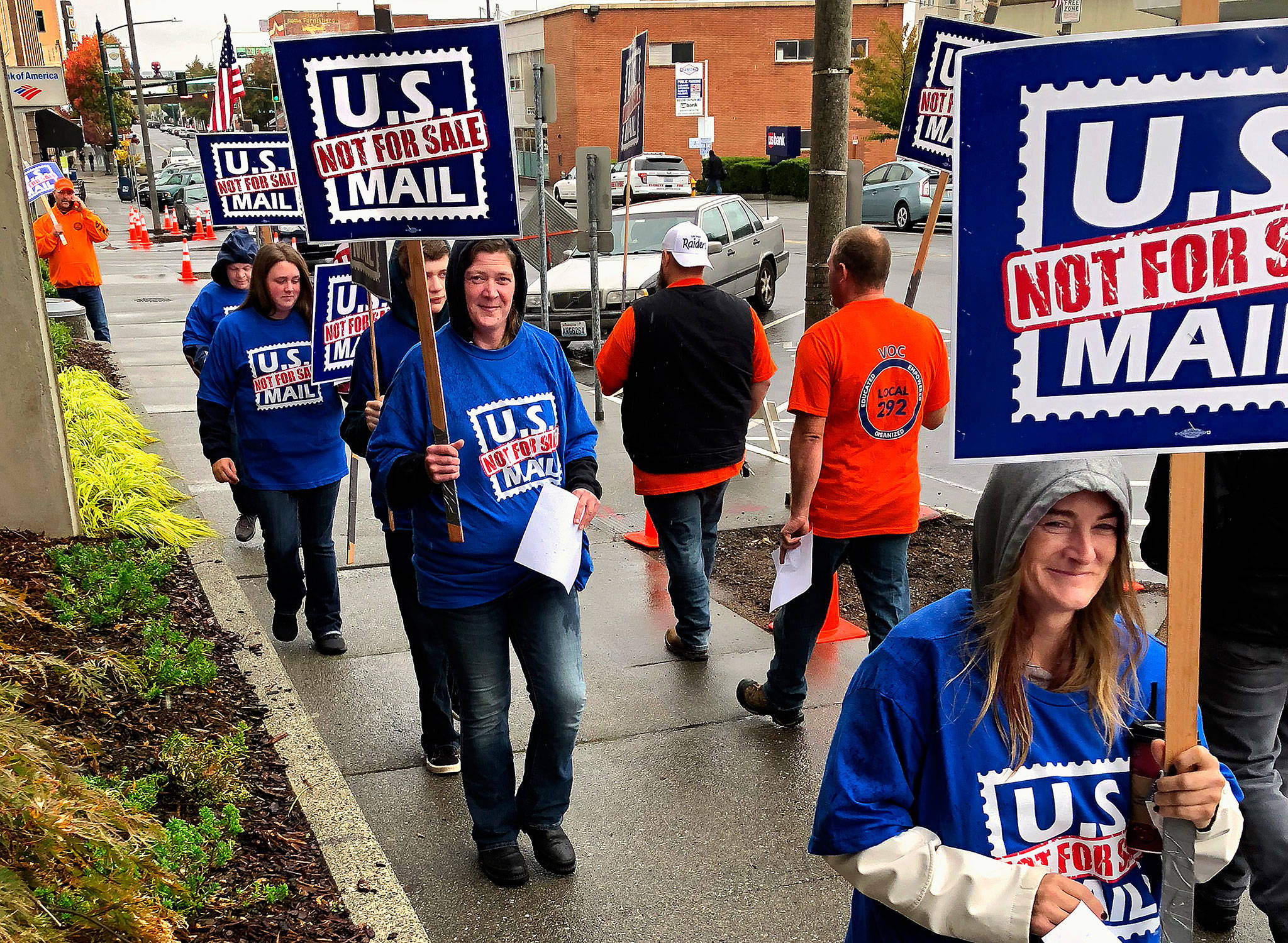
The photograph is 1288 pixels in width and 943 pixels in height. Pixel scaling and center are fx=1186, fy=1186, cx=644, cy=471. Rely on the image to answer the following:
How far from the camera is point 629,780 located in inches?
190

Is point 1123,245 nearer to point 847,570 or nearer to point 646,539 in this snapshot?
point 847,570

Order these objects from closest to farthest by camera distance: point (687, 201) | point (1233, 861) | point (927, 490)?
1. point (1233, 861)
2. point (927, 490)
3. point (687, 201)

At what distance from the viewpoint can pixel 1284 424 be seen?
2.04 meters

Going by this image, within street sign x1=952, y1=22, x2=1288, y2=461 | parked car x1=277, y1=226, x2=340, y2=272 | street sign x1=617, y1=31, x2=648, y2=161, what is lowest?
parked car x1=277, y1=226, x2=340, y2=272

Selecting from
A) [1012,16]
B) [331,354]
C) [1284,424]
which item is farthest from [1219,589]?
[1012,16]

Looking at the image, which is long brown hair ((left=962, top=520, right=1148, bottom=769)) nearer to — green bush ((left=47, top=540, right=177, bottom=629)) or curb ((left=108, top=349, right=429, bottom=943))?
curb ((left=108, top=349, right=429, bottom=943))

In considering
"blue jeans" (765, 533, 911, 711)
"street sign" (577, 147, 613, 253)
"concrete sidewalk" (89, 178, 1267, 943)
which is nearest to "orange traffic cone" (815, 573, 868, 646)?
Result: "concrete sidewalk" (89, 178, 1267, 943)

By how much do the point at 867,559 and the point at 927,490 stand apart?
454 cm

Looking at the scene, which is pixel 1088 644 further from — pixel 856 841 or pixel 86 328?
pixel 86 328

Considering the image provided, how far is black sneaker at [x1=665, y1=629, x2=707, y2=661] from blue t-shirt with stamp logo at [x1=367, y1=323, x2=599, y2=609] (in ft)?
6.83

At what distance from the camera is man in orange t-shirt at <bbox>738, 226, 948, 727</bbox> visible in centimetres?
473

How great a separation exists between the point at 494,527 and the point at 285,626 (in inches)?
108

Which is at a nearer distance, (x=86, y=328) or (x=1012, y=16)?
(x=86, y=328)

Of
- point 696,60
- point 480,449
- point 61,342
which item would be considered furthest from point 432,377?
point 696,60
